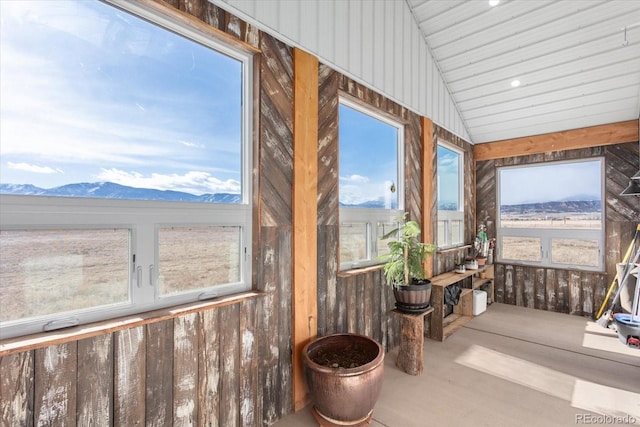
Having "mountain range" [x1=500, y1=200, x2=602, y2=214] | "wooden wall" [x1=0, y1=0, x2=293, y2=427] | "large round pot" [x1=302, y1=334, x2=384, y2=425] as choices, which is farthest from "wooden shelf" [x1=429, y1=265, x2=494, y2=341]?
"wooden wall" [x1=0, y1=0, x2=293, y2=427]

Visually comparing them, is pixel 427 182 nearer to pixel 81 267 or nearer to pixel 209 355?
pixel 209 355

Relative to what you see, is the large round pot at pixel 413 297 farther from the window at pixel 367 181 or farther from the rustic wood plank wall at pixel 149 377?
the rustic wood plank wall at pixel 149 377

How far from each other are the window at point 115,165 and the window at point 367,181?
1.01 meters


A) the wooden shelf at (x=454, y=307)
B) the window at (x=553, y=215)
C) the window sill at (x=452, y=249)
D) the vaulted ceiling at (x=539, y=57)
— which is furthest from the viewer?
the window at (x=553, y=215)

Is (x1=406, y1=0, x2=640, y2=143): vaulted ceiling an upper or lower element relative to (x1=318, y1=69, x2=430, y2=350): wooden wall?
upper

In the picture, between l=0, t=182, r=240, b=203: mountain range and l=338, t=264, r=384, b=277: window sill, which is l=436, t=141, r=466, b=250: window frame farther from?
l=0, t=182, r=240, b=203: mountain range

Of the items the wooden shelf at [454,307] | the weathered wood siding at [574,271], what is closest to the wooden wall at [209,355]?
the wooden shelf at [454,307]

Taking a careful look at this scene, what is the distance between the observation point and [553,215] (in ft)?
13.8

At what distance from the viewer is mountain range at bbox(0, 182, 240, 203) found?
3.91 feet

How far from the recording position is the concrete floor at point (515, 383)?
196 centimetres

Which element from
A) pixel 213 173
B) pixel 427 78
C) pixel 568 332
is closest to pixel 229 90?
pixel 213 173

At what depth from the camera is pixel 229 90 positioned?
72.5 inches

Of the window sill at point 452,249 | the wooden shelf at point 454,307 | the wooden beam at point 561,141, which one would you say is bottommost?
the wooden shelf at point 454,307

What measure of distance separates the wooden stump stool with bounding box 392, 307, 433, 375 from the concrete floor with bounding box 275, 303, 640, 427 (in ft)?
0.26
